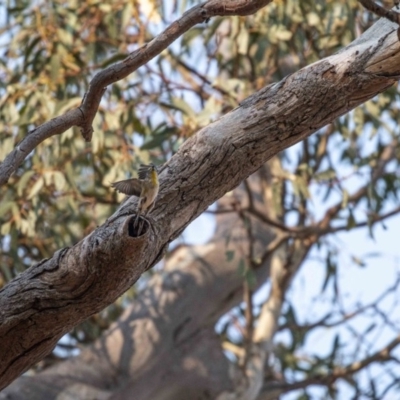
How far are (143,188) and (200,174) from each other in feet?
0.78

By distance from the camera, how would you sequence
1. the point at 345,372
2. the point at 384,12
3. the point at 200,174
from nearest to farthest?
the point at 384,12, the point at 200,174, the point at 345,372

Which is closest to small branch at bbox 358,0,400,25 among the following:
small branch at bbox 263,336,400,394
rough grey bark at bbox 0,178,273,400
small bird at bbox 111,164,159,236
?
small bird at bbox 111,164,159,236

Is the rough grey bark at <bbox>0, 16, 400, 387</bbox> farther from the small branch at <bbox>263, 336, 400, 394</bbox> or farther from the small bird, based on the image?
the small branch at <bbox>263, 336, 400, 394</bbox>

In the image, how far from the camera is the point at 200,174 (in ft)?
6.93

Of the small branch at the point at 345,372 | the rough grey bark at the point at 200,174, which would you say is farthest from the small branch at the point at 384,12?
the small branch at the point at 345,372

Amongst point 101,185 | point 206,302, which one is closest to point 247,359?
point 206,302

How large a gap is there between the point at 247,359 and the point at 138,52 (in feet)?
8.35

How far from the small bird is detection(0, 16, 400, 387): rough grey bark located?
70mm

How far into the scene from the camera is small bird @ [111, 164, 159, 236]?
6.23ft

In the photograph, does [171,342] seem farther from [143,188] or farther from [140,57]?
[143,188]

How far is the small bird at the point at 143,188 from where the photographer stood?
1.90 metres

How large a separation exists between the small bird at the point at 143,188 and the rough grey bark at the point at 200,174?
0.23ft

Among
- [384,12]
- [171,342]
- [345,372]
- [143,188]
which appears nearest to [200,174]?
[143,188]

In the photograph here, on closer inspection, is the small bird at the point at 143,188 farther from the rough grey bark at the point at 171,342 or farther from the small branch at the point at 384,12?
the rough grey bark at the point at 171,342
